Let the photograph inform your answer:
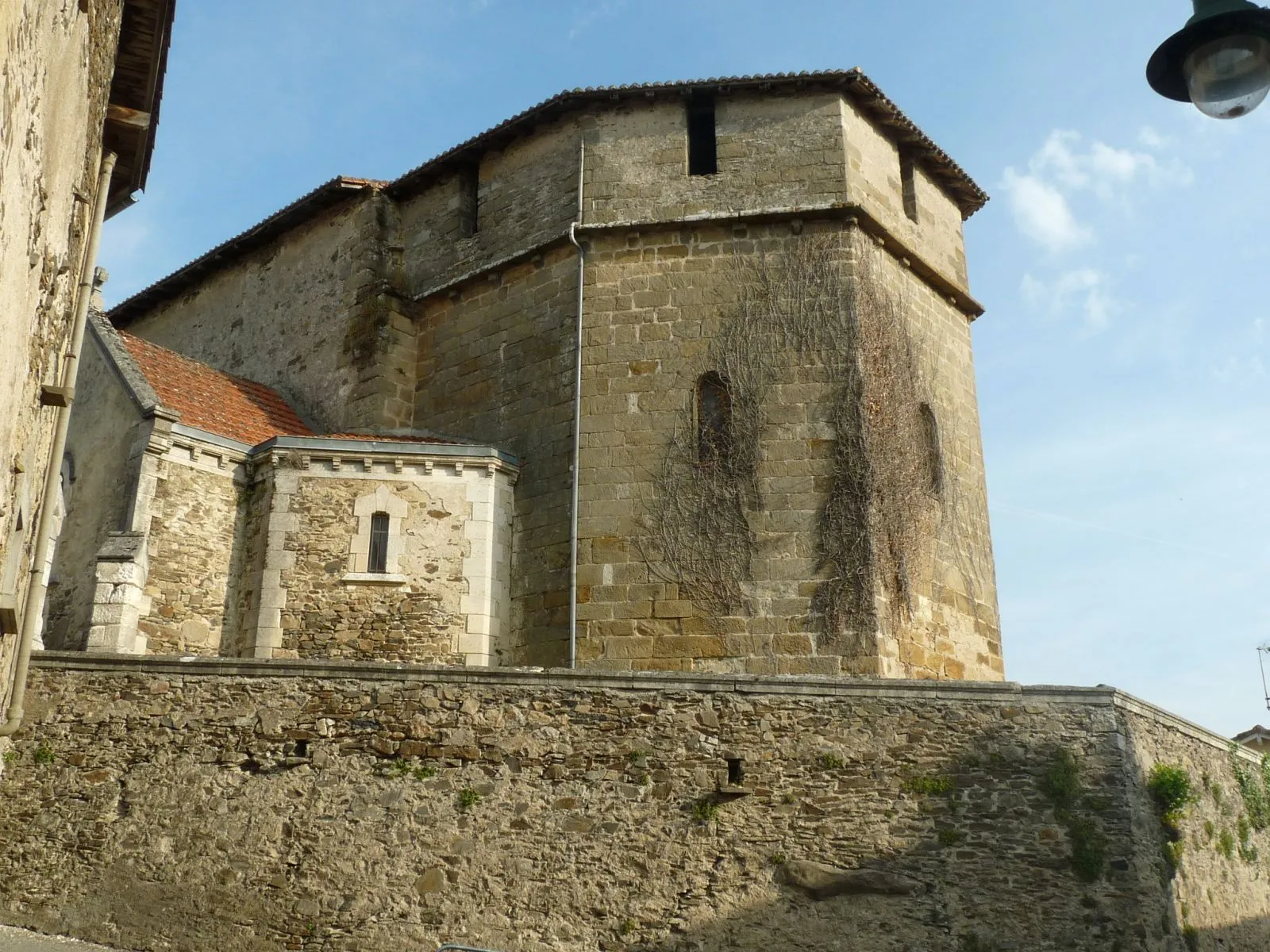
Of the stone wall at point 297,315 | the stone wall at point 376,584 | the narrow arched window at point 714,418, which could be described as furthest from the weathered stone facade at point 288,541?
the stone wall at point 297,315

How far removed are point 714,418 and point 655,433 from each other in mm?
703

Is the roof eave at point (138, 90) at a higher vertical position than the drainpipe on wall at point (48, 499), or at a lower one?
higher

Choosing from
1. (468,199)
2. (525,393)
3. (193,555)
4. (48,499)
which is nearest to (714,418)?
(525,393)

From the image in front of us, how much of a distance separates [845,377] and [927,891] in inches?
253

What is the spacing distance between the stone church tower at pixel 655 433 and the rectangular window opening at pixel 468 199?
6 centimetres

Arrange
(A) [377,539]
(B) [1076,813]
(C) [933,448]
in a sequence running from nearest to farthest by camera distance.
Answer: (B) [1076,813]
(A) [377,539]
(C) [933,448]

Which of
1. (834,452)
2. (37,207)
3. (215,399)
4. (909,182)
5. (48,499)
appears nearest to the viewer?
(37,207)

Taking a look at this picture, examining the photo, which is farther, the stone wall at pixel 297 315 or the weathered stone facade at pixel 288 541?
the stone wall at pixel 297 315

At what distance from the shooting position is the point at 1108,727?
9.96 m

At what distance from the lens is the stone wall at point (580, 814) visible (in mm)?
9383

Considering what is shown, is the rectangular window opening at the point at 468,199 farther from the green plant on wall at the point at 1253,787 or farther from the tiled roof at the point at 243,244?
the green plant on wall at the point at 1253,787

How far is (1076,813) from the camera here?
31.6 ft

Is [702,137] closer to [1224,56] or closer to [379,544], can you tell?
[379,544]

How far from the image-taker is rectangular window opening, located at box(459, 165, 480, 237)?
56.0 feet
